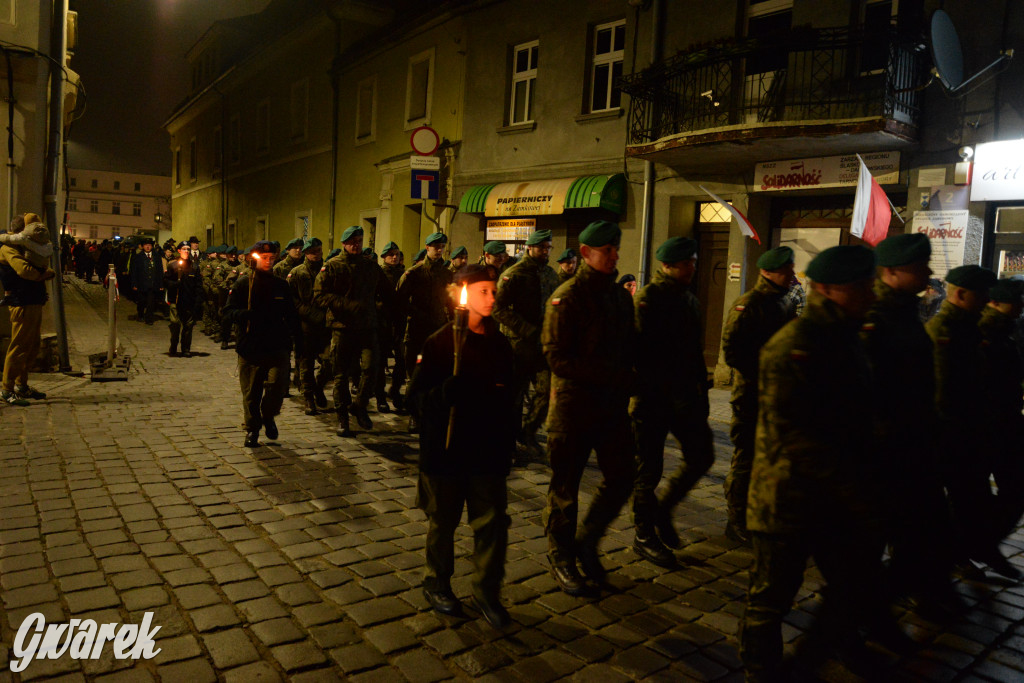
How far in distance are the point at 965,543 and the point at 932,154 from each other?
25.4 ft

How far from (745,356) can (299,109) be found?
996 inches

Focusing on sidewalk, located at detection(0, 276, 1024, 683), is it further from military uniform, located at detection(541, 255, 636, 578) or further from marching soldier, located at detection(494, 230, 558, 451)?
marching soldier, located at detection(494, 230, 558, 451)

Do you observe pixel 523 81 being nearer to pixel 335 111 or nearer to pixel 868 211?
pixel 335 111

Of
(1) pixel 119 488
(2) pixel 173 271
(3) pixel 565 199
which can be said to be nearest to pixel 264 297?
(1) pixel 119 488

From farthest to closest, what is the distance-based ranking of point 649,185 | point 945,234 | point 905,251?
1. point 649,185
2. point 945,234
3. point 905,251

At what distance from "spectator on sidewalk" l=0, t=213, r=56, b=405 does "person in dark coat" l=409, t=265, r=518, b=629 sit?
719cm

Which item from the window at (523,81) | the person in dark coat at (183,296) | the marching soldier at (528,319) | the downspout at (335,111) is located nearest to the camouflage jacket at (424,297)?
the marching soldier at (528,319)


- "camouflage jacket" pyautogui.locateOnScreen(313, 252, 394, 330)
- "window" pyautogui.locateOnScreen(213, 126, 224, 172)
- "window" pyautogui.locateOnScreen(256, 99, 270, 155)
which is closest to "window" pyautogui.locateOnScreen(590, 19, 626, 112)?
"camouflage jacket" pyautogui.locateOnScreen(313, 252, 394, 330)

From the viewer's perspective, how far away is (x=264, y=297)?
7160 mm

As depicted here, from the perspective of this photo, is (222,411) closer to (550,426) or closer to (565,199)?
(550,426)

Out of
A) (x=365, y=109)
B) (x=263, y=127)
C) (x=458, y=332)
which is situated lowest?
(x=458, y=332)

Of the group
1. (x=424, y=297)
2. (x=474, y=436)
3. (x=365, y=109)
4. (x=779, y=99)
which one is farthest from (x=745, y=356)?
(x=365, y=109)

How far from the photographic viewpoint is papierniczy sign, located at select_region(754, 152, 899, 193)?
11031 mm

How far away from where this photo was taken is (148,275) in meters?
19.9
